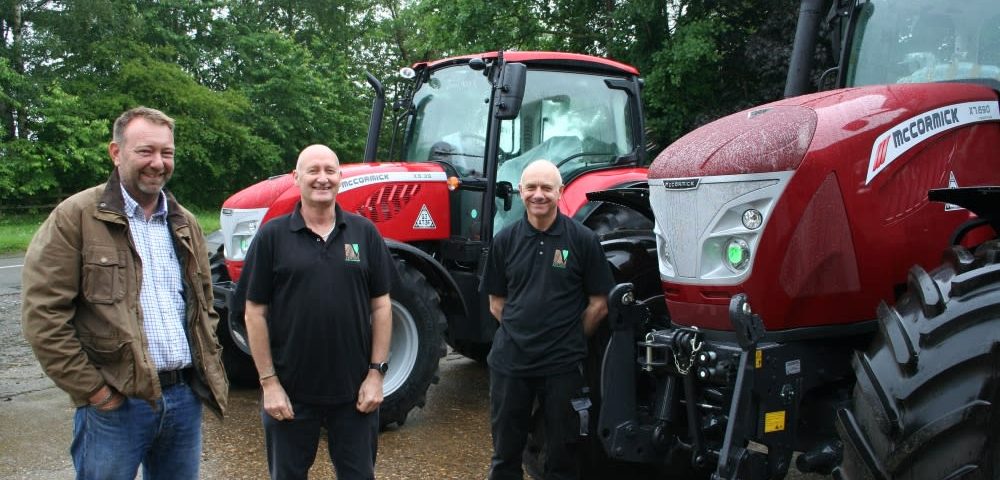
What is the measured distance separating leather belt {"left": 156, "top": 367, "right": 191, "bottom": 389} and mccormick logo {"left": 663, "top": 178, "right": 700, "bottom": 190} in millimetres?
1849

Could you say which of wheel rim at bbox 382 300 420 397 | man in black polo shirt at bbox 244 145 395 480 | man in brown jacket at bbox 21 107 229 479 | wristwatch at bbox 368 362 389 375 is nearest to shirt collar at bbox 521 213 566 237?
man in black polo shirt at bbox 244 145 395 480

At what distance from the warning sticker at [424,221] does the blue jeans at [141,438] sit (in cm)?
307

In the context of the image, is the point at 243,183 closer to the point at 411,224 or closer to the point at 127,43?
the point at 127,43

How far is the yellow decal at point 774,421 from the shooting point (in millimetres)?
3072

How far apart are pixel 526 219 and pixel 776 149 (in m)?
1.26

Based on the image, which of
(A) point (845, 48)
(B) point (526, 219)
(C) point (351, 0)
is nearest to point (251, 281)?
(B) point (526, 219)

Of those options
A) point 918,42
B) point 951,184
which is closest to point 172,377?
point 951,184

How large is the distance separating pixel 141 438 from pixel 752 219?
218 centimetres

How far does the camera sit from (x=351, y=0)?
3931 cm

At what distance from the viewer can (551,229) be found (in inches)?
153

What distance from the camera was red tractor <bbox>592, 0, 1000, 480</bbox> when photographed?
2.83 m

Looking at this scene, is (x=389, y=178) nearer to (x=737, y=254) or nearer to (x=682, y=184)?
(x=682, y=184)

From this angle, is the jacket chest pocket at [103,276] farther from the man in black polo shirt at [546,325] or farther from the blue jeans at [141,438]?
the man in black polo shirt at [546,325]

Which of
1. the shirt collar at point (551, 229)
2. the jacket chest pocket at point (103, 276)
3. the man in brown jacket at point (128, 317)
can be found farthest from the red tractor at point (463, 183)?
the jacket chest pocket at point (103, 276)
